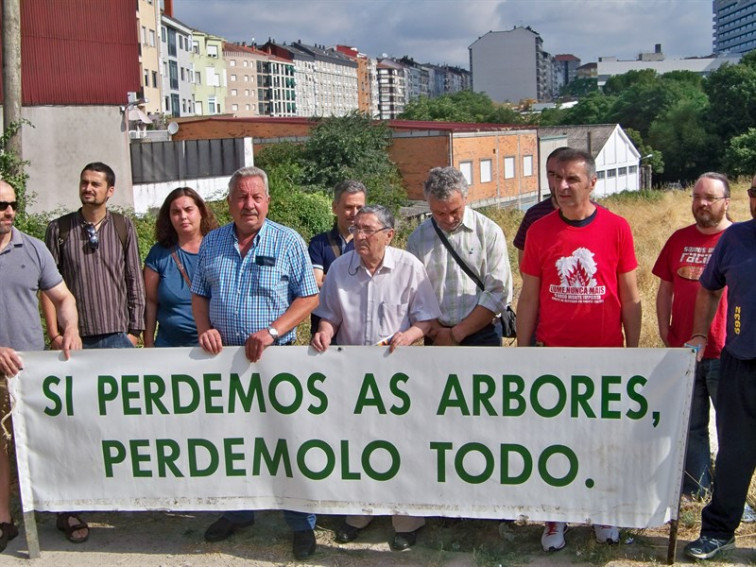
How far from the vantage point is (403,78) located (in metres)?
181

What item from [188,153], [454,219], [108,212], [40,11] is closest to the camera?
[454,219]

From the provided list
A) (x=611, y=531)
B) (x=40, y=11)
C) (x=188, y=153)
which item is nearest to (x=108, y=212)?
(x=611, y=531)

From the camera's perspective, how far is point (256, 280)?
4.48 m

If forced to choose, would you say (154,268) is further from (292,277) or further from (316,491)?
(316,491)

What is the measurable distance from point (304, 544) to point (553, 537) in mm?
1272

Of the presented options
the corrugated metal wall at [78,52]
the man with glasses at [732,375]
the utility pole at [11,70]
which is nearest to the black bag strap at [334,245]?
the man with glasses at [732,375]

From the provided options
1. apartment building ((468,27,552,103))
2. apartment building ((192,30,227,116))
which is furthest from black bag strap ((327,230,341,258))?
apartment building ((468,27,552,103))

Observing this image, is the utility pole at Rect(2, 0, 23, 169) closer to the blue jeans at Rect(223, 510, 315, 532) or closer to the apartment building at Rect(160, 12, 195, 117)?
the blue jeans at Rect(223, 510, 315, 532)

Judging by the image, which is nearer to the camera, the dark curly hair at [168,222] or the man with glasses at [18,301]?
the man with glasses at [18,301]

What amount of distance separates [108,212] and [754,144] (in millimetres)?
55190

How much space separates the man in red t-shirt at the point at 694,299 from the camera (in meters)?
4.55

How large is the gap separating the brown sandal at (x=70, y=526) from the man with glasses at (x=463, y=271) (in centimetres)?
218

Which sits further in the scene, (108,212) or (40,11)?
(40,11)

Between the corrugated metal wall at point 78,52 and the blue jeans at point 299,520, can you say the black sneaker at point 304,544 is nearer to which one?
the blue jeans at point 299,520
